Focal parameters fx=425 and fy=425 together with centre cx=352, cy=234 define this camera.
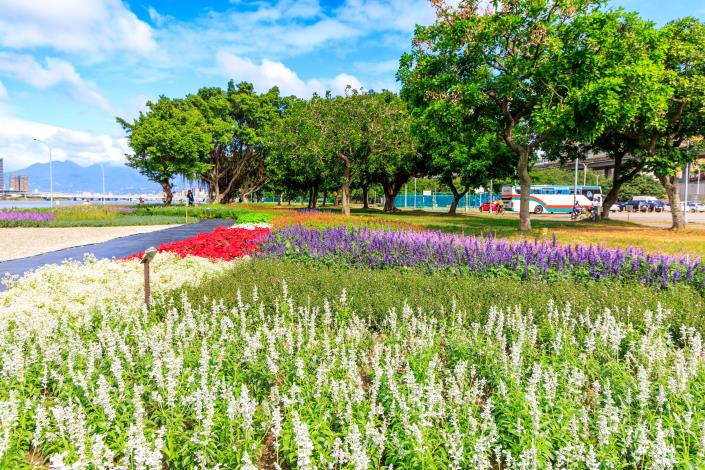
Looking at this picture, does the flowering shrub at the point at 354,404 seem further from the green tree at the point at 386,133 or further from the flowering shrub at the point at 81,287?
the green tree at the point at 386,133

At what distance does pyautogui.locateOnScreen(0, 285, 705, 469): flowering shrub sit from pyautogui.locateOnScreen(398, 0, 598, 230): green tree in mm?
12134

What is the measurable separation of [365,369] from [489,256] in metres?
4.64

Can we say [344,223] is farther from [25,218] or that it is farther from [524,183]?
[25,218]

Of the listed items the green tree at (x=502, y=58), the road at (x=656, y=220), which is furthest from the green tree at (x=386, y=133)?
the road at (x=656, y=220)

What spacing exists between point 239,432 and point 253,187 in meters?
55.4

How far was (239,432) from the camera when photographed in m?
2.92

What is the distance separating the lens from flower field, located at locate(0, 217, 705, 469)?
266 centimetres

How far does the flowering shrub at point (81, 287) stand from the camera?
5.57 m

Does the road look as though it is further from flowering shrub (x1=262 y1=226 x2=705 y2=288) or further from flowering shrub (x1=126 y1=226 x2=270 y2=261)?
flowering shrub (x1=126 y1=226 x2=270 y2=261)

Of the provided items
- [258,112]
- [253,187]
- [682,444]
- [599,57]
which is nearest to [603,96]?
[599,57]

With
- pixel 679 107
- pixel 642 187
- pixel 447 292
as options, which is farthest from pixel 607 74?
pixel 642 187

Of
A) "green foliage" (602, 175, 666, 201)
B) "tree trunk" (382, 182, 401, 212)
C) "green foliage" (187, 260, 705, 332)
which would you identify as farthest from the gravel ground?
"green foliage" (602, 175, 666, 201)

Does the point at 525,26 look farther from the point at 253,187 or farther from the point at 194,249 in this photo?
the point at 253,187

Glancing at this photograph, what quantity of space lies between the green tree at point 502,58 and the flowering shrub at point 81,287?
A: 36.0 ft
